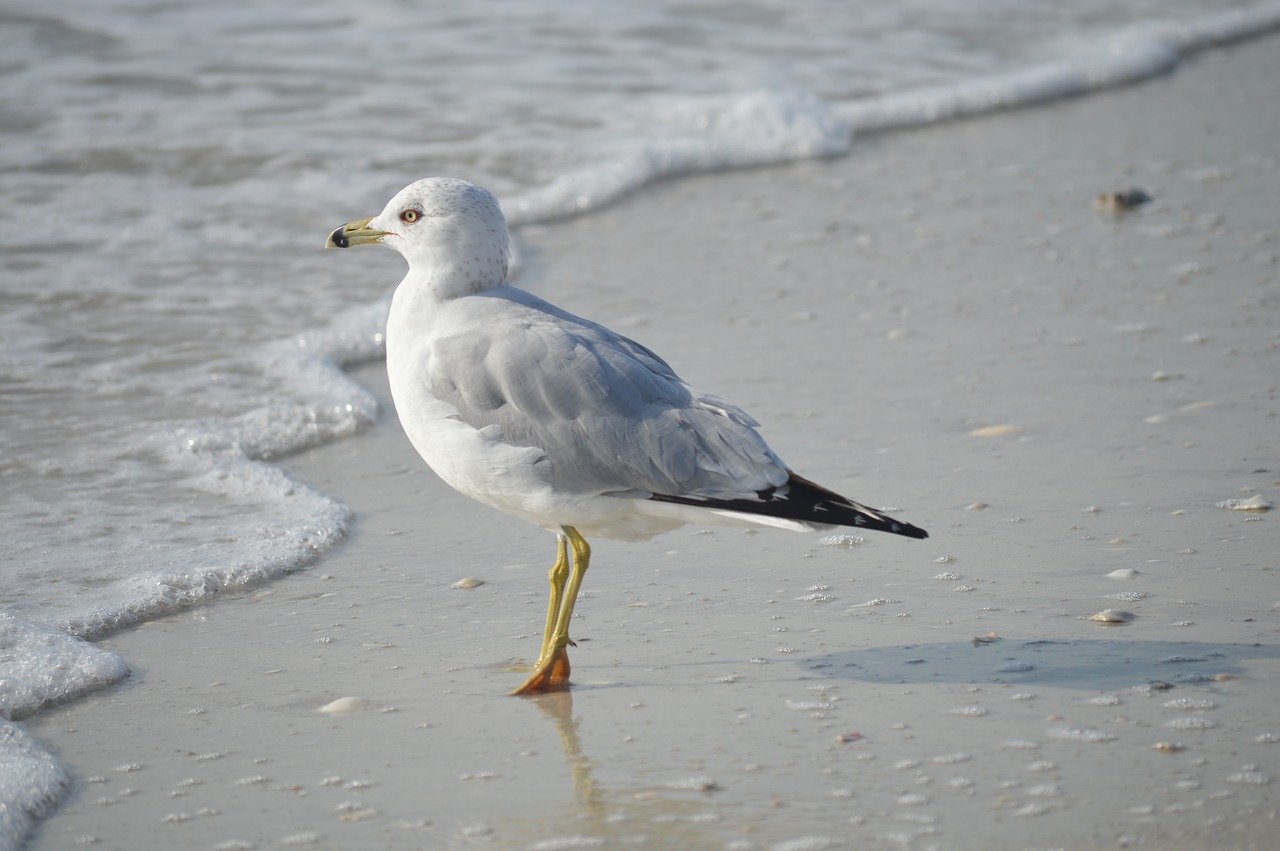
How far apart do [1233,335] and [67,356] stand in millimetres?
4665

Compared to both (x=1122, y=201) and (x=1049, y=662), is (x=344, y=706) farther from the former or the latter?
(x=1122, y=201)

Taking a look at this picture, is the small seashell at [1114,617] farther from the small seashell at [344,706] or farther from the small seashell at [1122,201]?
the small seashell at [1122,201]

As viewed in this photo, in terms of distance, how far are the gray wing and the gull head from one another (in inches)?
8.3

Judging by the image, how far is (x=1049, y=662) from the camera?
3564mm

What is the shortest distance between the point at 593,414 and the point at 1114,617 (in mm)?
1376

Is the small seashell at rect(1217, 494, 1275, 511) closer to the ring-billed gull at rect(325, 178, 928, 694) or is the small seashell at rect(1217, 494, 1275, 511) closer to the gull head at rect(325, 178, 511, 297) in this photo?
the ring-billed gull at rect(325, 178, 928, 694)

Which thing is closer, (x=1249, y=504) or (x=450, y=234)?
(x=450, y=234)

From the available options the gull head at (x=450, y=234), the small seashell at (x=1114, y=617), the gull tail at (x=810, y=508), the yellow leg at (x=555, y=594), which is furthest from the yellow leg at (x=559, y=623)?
the small seashell at (x=1114, y=617)

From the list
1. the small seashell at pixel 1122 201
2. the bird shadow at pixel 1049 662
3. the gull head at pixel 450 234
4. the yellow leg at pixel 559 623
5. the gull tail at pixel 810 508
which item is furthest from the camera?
the small seashell at pixel 1122 201

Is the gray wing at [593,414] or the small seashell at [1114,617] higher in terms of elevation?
the gray wing at [593,414]

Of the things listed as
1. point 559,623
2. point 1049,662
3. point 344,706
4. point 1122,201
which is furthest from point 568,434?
point 1122,201

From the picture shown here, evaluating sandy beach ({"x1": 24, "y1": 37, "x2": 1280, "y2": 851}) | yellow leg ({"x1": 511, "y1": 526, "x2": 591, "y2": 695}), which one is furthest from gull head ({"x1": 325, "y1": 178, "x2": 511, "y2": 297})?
sandy beach ({"x1": 24, "y1": 37, "x2": 1280, "y2": 851})

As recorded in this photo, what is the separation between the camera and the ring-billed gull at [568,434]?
3.51 metres

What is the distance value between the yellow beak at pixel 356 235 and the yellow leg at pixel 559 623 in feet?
3.14
